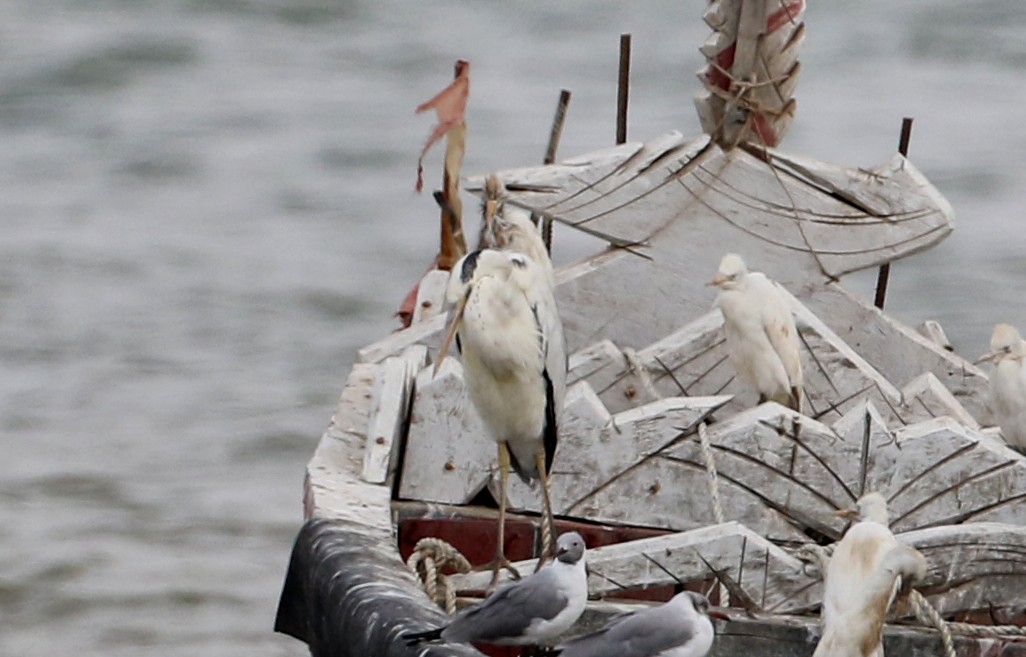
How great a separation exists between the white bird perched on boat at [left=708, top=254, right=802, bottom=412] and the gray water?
3.85 metres

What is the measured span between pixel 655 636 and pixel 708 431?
1.05 m

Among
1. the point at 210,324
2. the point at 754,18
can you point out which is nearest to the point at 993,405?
the point at 754,18

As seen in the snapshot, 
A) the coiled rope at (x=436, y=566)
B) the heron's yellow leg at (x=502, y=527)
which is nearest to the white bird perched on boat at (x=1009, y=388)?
the heron's yellow leg at (x=502, y=527)

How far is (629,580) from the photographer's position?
14.1 feet

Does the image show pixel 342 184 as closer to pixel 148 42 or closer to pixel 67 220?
pixel 67 220

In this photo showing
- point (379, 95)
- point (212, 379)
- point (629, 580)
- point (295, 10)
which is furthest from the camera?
point (295, 10)

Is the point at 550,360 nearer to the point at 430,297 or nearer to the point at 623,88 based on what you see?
the point at 430,297

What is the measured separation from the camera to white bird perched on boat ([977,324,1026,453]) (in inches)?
202

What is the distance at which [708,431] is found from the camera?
15.3 ft

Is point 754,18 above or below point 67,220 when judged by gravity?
above

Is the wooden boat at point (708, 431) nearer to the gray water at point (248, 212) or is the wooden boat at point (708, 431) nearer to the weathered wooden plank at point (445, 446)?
the weathered wooden plank at point (445, 446)

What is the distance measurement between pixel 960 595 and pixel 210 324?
9.23m

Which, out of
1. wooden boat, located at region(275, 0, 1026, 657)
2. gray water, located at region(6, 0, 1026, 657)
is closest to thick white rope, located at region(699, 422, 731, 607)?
wooden boat, located at region(275, 0, 1026, 657)

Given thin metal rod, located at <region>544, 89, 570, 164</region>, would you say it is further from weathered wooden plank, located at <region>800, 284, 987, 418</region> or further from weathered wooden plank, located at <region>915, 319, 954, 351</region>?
weathered wooden plank, located at <region>915, 319, 954, 351</region>
